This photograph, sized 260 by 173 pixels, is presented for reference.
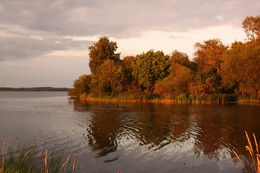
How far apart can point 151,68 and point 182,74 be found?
12444mm

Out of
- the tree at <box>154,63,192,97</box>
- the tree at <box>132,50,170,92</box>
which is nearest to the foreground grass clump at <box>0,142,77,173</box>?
the tree at <box>154,63,192,97</box>

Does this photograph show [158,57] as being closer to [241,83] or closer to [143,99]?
[143,99]

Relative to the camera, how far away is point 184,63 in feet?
237

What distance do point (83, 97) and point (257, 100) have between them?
53.3 m

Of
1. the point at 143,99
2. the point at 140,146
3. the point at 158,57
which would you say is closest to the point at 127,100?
the point at 143,99

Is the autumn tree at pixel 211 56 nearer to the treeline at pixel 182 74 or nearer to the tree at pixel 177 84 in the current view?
the treeline at pixel 182 74

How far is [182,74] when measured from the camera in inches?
2013

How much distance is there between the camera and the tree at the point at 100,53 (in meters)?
78.2

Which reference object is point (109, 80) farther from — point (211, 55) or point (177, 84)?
point (211, 55)

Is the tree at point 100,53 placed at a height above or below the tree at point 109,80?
above

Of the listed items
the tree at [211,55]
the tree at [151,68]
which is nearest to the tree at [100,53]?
the tree at [151,68]

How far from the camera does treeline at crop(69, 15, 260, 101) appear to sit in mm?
45222

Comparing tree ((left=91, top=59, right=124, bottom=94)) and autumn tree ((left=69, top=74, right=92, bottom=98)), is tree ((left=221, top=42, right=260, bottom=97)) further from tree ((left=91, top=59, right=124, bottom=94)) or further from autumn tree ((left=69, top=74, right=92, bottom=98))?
autumn tree ((left=69, top=74, right=92, bottom=98))

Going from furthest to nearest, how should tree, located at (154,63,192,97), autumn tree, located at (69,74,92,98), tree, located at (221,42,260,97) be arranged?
autumn tree, located at (69,74,92,98)
tree, located at (154,63,192,97)
tree, located at (221,42,260,97)
